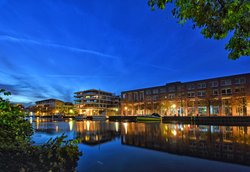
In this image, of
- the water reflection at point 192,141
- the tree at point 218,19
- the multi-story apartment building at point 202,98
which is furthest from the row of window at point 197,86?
the tree at point 218,19

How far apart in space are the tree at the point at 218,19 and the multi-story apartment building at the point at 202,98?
6448 centimetres

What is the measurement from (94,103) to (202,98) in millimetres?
79221

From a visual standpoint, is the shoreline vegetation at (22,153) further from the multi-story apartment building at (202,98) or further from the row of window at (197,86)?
the row of window at (197,86)

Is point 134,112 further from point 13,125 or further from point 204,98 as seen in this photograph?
point 13,125

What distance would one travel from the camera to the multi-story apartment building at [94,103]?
131750mm

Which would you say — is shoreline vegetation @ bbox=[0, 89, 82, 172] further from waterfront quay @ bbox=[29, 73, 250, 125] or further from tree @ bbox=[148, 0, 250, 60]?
waterfront quay @ bbox=[29, 73, 250, 125]

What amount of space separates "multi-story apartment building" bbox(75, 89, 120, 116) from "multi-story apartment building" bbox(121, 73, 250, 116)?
1691 inches

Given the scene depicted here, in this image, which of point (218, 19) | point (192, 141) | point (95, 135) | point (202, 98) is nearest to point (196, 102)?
point (202, 98)

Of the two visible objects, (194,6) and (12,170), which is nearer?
(194,6)

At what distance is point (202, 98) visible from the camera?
2857 inches

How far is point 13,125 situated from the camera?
819 centimetres

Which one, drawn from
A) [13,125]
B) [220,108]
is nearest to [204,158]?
[13,125]

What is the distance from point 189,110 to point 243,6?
76.3 m

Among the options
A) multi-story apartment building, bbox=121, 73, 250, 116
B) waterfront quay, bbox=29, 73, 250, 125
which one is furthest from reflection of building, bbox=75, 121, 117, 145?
multi-story apartment building, bbox=121, 73, 250, 116
